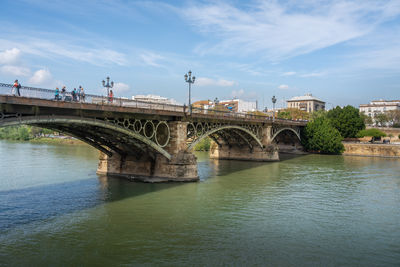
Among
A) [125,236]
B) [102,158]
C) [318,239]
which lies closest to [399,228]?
[318,239]

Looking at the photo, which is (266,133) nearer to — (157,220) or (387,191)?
(387,191)

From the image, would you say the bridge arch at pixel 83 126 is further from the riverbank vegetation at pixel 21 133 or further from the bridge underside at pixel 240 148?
the riverbank vegetation at pixel 21 133

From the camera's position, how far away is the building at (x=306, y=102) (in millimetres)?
156375

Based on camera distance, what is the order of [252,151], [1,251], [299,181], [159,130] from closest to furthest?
[1,251], [159,130], [299,181], [252,151]

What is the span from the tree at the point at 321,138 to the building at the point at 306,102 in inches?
3893

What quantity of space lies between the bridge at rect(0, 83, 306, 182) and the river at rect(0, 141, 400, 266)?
1.92m

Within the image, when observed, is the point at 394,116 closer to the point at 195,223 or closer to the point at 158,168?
the point at 158,168

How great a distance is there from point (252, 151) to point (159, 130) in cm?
2179

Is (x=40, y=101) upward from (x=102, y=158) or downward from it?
upward

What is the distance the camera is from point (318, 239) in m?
13.7

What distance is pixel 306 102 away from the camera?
517ft

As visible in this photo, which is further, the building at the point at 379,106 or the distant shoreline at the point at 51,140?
the building at the point at 379,106

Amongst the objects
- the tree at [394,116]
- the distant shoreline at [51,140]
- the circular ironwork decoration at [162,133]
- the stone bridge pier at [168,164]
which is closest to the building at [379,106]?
the tree at [394,116]

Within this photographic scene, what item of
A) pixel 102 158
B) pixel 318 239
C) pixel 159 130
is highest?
pixel 159 130
